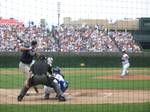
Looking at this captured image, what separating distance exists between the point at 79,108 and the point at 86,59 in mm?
24383

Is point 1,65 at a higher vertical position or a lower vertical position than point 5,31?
lower

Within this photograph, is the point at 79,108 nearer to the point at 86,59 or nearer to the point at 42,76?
the point at 42,76

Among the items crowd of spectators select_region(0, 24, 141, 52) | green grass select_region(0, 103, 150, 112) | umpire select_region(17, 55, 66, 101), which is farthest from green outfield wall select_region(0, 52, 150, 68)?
green grass select_region(0, 103, 150, 112)

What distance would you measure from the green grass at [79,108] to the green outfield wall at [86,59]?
2045 cm

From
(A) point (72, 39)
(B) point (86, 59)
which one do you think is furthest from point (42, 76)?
(B) point (86, 59)

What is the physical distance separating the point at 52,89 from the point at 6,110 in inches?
119

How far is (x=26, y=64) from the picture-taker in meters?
14.1

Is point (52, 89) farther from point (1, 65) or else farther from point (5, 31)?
point (1, 65)

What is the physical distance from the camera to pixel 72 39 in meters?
32.9

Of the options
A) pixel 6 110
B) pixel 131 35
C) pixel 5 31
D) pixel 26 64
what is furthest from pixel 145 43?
Result: pixel 6 110

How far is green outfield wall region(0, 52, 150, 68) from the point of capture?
33.0 meters

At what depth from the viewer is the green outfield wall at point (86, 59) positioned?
33.0 meters

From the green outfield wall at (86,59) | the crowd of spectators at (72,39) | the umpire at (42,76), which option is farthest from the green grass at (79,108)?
the green outfield wall at (86,59)

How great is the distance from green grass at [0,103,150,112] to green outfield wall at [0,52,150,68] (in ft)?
67.1
